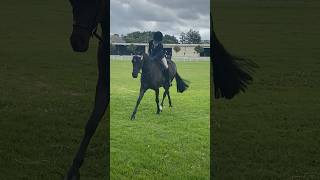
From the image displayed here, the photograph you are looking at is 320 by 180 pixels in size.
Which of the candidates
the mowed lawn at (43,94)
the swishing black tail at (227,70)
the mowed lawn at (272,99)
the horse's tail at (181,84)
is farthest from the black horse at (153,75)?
the mowed lawn at (272,99)

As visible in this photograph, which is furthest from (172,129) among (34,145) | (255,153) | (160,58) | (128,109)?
(34,145)

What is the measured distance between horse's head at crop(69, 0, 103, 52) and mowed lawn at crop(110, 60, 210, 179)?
61cm

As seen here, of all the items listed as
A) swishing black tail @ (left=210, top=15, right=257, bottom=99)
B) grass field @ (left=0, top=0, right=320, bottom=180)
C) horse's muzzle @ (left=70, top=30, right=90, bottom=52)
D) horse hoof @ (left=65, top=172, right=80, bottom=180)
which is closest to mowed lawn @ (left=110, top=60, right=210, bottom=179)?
grass field @ (left=0, top=0, right=320, bottom=180)

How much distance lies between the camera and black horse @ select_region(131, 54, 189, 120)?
2965 mm

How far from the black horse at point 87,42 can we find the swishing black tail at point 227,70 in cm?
80

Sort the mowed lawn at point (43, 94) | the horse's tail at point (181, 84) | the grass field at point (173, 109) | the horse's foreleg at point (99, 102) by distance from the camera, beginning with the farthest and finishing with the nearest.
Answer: the mowed lawn at point (43, 94)
the grass field at point (173, 109)
the horse's tail at point (181, 84)
the horse's foreleg at point (99, 102)

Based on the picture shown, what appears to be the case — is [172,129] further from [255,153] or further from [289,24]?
[289,24]

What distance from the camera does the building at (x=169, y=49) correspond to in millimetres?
2977

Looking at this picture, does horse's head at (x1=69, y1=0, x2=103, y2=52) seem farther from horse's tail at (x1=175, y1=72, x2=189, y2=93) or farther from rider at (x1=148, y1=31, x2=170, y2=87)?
horse's tail at (x1=175, y1=72, x2=189, y2=93)

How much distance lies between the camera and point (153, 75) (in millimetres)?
3014

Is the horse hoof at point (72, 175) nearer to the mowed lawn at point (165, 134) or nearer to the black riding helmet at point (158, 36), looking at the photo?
Answer: the mowed lawn at point (165, 134)

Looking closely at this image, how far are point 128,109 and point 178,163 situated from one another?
1.94 feet

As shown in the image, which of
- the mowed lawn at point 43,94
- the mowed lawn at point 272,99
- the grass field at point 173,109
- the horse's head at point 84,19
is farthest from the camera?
the mowed lawn at point 272,99

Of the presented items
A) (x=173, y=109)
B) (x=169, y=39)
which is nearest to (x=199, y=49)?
(x=169, y=39)
